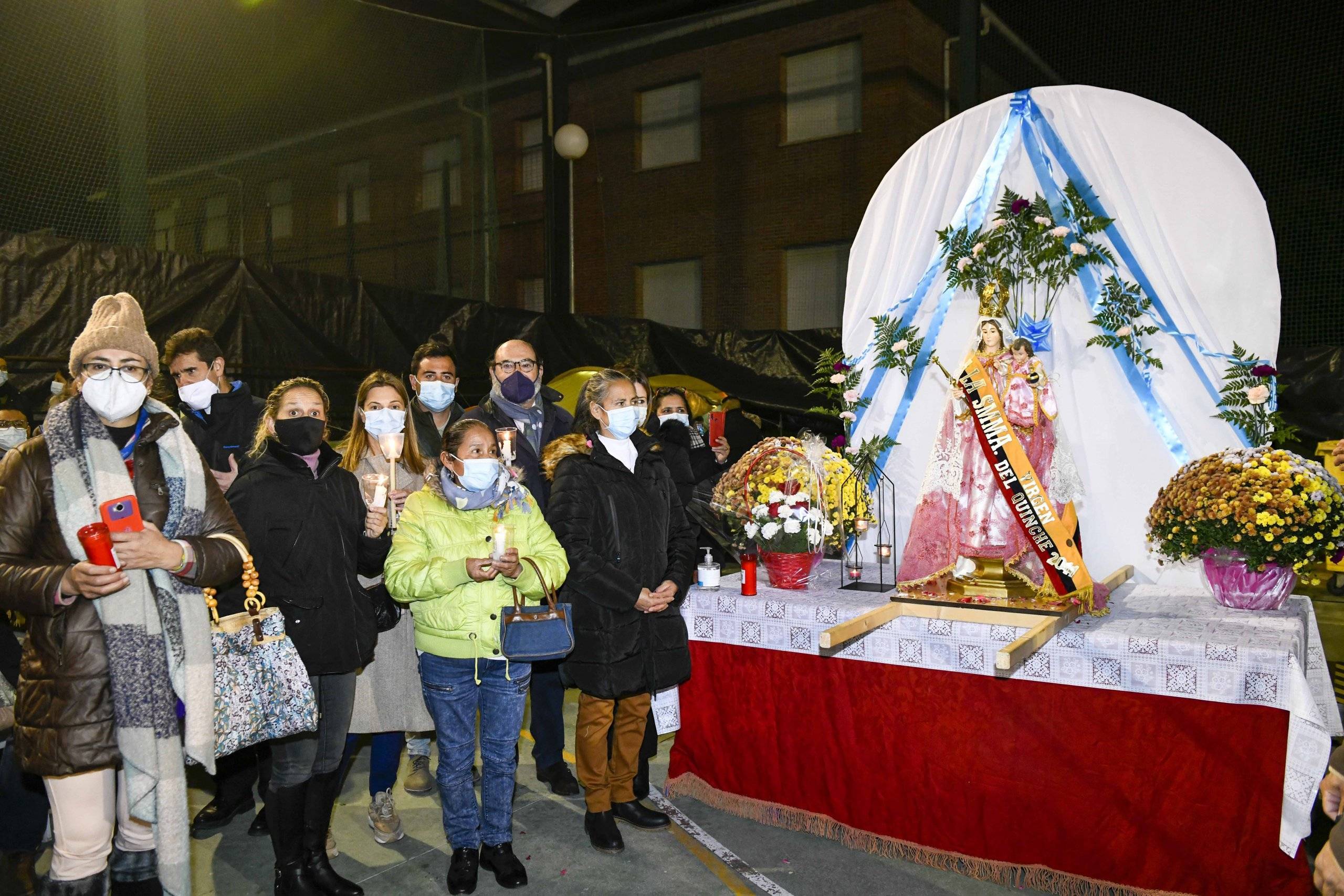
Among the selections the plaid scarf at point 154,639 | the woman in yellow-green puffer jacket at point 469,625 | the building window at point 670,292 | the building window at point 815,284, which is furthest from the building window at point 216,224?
the building window at point 815,284

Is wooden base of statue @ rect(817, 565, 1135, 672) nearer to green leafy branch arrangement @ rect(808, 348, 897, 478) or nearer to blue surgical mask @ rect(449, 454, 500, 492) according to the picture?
blue surgical mask @ rect(449, 454, 500, 492)

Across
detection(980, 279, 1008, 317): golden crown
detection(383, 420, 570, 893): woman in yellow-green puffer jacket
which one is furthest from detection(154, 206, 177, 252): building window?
detection(980, 279, 1008, 317): golden crown

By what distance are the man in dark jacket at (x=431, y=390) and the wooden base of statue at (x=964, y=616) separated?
203 cm

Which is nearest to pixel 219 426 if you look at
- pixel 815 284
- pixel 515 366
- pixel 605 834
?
pixel 515 366

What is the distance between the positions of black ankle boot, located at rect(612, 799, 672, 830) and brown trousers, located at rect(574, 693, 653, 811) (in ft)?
0.24

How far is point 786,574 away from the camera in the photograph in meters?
4.69

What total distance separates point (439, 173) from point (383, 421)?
27.2 feet

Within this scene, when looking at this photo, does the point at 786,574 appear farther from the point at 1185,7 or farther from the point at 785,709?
the point at 1185,7

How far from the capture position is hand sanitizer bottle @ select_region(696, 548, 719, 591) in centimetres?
473

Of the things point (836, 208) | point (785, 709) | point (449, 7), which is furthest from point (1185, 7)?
point (785, 709)

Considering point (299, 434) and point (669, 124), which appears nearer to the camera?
point (299, 434)

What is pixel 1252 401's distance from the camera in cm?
487

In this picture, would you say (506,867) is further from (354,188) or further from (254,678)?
(354,188)

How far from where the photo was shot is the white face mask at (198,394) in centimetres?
438
